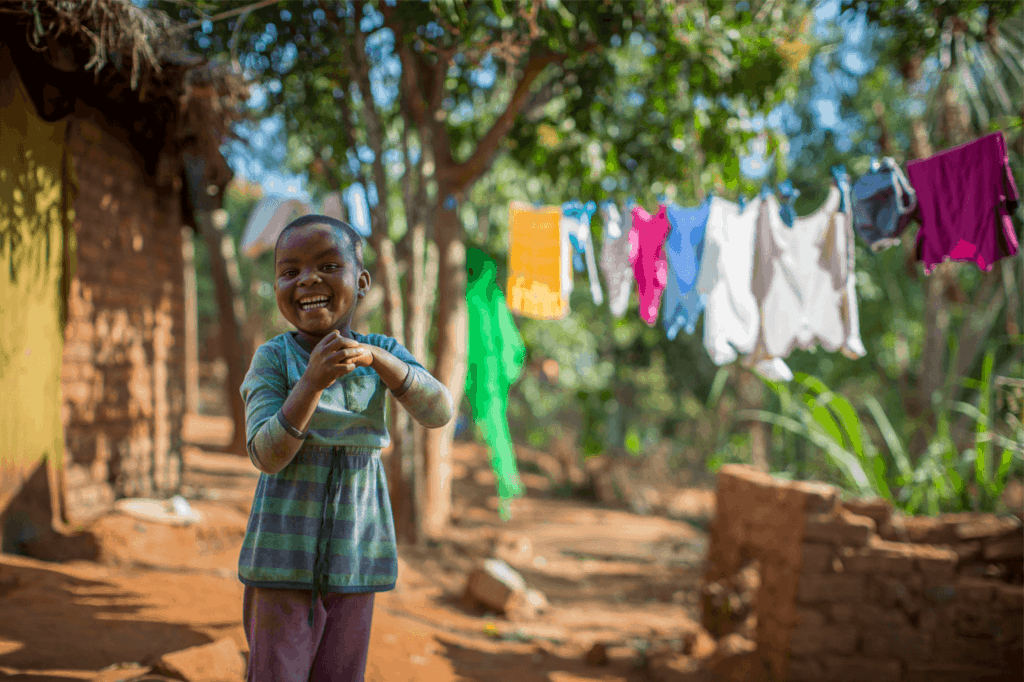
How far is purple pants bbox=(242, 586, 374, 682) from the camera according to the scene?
163 centimetres

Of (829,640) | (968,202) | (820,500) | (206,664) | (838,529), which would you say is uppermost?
(968,202)

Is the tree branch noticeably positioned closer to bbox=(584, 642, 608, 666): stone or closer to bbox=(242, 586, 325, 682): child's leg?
bbox=(584, 642, 608, 666): stone

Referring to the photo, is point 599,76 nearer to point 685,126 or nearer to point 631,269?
point 685,126

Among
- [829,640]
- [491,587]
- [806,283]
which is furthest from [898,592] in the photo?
[491,587]

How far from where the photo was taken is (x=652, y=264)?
4332mm

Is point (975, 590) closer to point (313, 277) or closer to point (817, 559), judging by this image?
point (817, 559)

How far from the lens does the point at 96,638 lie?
301cm

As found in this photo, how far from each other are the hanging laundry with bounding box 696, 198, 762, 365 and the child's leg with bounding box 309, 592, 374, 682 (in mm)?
2820

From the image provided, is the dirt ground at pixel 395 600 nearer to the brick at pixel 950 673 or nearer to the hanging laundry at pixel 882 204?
the brick at pixel 950 673

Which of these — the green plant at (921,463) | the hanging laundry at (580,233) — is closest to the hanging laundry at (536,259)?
the hanging laundry at (580,233)

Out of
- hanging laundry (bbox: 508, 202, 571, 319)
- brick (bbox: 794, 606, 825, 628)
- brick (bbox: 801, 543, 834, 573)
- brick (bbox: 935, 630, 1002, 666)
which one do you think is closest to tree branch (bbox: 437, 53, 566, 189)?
hanging laundry (bbox: 508, 202, 571, 319)

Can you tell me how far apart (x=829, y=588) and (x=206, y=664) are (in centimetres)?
339

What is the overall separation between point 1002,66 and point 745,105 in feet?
14.8

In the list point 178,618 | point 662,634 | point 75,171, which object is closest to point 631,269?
point 662,634
